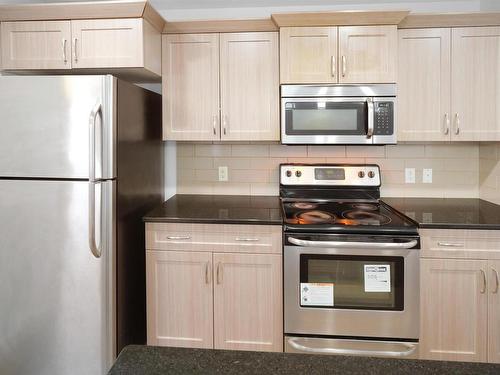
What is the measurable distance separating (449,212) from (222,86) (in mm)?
1599

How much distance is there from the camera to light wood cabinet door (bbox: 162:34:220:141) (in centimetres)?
A: 248

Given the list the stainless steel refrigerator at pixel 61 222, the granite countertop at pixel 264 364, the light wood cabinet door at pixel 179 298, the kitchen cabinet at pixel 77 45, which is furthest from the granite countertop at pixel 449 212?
the kitchen cabinet at pixel 77 45

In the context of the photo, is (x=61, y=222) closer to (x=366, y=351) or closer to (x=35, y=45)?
(x=35, y=45)

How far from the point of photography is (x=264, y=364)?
697mm

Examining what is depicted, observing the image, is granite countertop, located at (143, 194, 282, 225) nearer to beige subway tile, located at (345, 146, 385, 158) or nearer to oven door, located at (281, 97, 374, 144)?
oven door, located at (281, 97, 374, 144)

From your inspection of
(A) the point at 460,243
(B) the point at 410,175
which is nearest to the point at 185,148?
(B) the point at 410,175

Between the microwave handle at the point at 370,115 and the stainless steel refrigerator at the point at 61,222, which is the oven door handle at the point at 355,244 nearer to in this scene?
the microwave handle at the point at 370,115

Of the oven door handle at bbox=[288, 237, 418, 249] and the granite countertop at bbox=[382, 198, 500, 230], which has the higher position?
the granite countertop at bbox=[382, 198, 500, 230]

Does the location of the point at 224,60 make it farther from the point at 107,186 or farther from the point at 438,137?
the point at 438,137

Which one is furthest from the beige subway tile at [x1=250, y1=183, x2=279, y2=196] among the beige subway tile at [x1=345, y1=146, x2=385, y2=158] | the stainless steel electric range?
the stainless steel electric range

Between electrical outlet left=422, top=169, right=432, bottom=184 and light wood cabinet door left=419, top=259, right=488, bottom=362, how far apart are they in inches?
33.3

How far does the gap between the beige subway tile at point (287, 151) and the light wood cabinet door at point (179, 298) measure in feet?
3.28

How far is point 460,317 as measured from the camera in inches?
79.7

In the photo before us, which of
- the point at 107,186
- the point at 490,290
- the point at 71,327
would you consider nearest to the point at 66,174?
the point at 107,186
